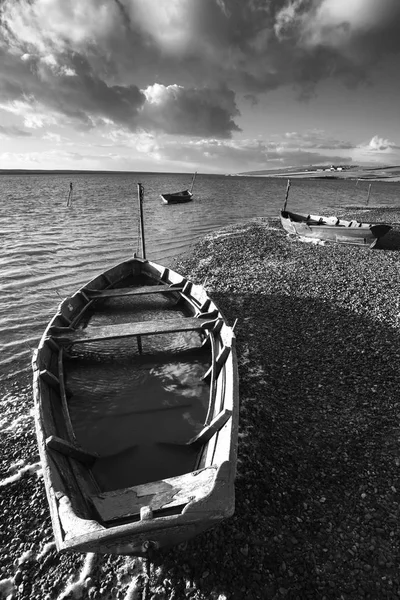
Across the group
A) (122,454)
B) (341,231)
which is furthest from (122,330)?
(341,231)

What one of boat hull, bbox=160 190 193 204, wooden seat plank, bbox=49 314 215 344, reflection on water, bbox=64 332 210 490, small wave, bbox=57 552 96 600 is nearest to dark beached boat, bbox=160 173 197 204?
boat hull, bbox=160 190 193 204

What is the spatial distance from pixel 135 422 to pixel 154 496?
2570mm

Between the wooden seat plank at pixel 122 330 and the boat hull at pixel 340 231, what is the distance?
1859cm

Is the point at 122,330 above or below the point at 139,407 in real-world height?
above

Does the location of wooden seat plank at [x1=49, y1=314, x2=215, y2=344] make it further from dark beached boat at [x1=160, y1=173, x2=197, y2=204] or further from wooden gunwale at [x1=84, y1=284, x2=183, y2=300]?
dark beached boat at [x1=160, y1=173, x2=197, y2=204]

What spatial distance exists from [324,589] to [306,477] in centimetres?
182

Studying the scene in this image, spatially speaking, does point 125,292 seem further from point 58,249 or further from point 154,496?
point 58,249

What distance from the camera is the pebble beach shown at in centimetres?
474

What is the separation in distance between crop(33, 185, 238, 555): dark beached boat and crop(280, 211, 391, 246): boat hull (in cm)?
1629

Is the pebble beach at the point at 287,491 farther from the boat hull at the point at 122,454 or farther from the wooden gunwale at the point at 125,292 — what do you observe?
the wooden gunwale at the point at 125,292

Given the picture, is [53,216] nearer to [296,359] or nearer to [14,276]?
[14,276]

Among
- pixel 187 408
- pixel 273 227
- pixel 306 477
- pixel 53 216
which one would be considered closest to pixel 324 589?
pixel 306 477

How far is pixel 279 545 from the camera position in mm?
5070

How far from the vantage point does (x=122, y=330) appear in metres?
8.81
